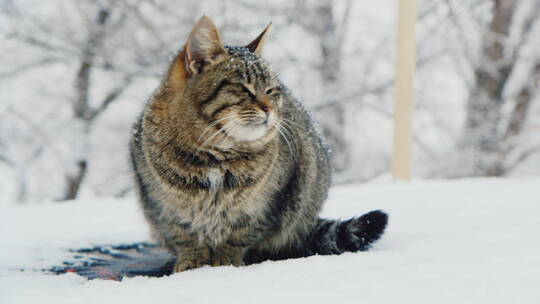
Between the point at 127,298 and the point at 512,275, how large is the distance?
40.5 inches

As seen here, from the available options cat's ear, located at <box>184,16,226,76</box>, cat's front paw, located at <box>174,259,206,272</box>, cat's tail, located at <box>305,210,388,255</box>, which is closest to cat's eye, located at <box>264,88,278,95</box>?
cat's ear, located at <box>184,16,226,76</box>

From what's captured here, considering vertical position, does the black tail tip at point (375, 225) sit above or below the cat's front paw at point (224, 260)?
above

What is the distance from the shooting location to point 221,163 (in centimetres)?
194

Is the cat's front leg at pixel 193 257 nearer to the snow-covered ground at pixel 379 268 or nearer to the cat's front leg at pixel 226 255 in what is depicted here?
A: the cat's front leg at pixel 226 255

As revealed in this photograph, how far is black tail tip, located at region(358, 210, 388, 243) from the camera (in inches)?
81.2

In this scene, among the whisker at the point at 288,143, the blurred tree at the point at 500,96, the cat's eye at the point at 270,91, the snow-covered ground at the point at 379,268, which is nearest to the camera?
the snow-covered ground at the point at 379,268

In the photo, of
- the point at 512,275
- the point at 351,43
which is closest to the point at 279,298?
the point at 512,275

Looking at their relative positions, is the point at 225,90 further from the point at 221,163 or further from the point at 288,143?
the point at 288,143

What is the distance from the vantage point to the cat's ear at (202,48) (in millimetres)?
1965

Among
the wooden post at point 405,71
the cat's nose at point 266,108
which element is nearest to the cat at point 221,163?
the cat's nose at point 266,108

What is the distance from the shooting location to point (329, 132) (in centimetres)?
787

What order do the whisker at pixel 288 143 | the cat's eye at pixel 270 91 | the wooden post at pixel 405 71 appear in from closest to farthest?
1. the cat's eye at pixel 270 91
2. the whisker at pixel 288 143
3. the wooden post at pixel 405 71

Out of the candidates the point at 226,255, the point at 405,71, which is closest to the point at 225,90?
the point at 226,255

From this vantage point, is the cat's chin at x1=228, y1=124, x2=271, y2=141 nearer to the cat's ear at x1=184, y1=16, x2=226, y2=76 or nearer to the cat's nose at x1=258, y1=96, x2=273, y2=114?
the cat's nose at x1=258, y1=96, x2=273, y2=114
